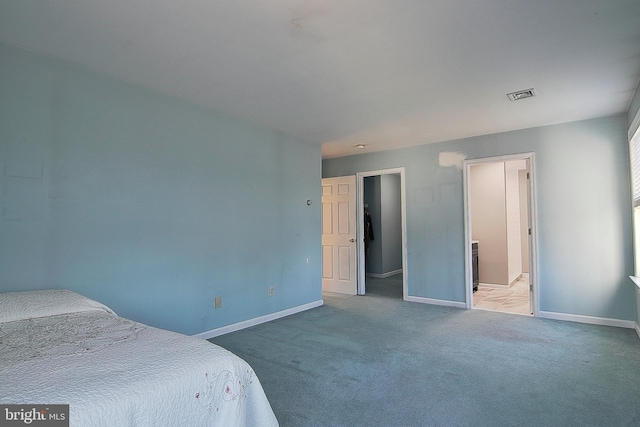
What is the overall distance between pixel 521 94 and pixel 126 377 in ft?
12.3

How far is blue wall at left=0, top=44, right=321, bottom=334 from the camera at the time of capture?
2.46 m

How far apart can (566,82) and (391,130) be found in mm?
1919

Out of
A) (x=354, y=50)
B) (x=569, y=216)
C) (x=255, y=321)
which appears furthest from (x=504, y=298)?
(x=354, y=50)

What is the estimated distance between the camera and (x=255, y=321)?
4.09 meters

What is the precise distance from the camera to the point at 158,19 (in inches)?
83.3

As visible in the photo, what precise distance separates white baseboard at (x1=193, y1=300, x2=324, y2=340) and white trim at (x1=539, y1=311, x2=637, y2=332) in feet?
9.65

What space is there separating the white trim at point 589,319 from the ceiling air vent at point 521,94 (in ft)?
8.72

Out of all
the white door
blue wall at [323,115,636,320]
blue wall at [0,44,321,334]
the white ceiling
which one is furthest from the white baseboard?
the white ceiling

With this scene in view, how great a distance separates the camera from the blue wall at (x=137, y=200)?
2.46 metres

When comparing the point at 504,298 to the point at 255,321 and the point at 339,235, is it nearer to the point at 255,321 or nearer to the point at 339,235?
the point at 339,235

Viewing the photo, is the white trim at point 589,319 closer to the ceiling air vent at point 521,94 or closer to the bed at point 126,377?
the ceiling air vent at point 521,94

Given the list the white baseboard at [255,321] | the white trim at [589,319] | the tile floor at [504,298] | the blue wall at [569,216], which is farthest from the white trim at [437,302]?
the white baseboard at [255,321]

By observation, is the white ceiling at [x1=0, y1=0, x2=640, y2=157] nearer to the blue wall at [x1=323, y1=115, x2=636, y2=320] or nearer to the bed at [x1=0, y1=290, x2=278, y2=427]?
the blue wall at [x1=323, y1=115, x2=636, y2=320]

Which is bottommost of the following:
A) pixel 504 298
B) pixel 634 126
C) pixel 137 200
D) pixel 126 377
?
pixel 504 298
